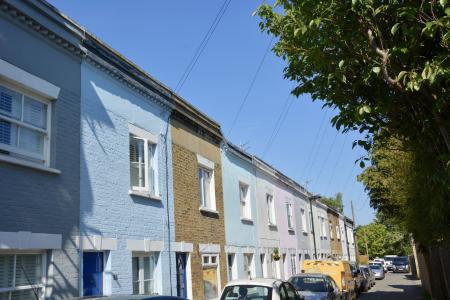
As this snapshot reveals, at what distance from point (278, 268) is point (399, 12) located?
18.8 meters

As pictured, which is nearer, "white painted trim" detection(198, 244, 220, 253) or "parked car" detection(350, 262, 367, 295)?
"white painted trim" detection(198, 244, 220, 253)

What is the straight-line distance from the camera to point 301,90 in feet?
25.4

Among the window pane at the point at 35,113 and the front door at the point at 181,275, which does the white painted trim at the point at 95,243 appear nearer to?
the window pane at the point at 35,113

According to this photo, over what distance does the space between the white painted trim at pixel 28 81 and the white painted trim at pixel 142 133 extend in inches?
109

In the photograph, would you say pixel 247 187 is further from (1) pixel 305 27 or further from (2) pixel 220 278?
(1) pixel 305 27

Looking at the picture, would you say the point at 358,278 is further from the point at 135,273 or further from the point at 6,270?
the point at 6,270

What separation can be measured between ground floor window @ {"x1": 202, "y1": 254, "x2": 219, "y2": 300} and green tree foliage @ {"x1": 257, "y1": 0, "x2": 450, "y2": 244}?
28.6ft

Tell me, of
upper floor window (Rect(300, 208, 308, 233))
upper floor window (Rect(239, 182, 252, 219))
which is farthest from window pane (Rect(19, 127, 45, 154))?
upper floor window (Rect(300, 208, 308, 233))

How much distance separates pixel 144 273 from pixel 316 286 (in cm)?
639

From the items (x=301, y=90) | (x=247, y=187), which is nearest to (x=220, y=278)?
(x=247, y=187)

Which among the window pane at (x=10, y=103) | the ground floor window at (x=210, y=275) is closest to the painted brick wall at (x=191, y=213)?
the ground floor window at (x=210, y=275)

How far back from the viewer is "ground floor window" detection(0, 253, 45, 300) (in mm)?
7820

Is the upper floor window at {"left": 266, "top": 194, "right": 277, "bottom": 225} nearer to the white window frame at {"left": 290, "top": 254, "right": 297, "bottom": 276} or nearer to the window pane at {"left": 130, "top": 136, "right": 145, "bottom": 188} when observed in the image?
the white window frame at {"left": 290, "top": 254, "right": 297, "bottom": 276}

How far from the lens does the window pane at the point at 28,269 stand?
8078mm
